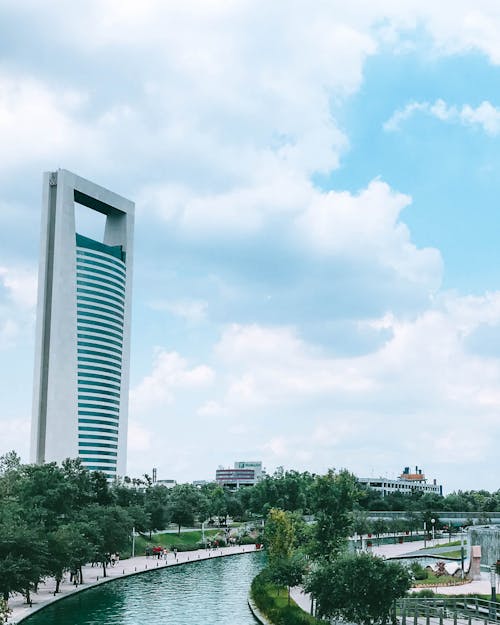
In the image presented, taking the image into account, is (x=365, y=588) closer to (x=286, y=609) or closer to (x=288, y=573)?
(x=286, y=609)

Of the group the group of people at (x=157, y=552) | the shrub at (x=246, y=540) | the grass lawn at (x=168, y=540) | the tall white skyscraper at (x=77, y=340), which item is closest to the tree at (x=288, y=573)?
the group of people at (x=157, y=552)

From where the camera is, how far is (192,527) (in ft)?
449

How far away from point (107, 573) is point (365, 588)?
155ft

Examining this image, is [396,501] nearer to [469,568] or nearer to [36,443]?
[36,443]

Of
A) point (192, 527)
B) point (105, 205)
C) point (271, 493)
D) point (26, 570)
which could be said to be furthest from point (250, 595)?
point (105, 205)

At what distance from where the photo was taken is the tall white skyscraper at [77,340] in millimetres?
174125

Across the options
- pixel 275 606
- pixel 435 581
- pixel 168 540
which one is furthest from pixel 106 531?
pixel 168 540

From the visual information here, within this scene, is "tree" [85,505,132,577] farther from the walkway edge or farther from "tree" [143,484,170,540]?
"tree" [143,484,170,540]

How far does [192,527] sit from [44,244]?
7654 centimetres

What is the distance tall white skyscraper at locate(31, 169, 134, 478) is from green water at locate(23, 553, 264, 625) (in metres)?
93.0

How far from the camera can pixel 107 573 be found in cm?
8144

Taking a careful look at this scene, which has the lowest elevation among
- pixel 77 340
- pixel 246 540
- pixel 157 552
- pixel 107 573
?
pixel 246 540

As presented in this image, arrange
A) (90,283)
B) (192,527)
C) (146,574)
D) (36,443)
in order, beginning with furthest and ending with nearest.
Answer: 1. (90,283)
2. (36,443)
3. (192,527)
4. (146,574)

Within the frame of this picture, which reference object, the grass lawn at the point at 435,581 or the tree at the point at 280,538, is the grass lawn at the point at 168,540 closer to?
the tree at the point at 280,538
